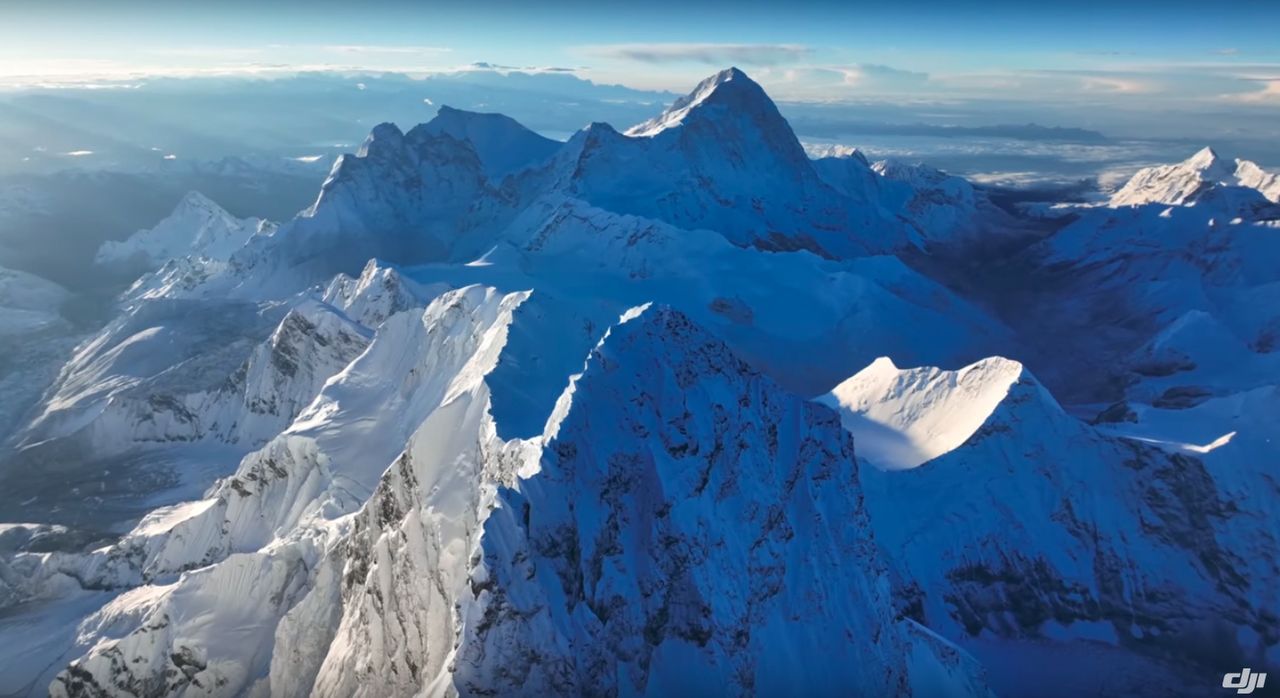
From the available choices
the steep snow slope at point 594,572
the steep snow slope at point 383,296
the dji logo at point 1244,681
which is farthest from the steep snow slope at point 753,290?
the steep snow slope at point 594,572

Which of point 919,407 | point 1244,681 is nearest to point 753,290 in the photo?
point 919,407

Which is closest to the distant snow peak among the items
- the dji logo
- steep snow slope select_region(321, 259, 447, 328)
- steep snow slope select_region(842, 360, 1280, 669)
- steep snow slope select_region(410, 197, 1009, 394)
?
steep snow slope select_region(842, 360, 1280, 669)

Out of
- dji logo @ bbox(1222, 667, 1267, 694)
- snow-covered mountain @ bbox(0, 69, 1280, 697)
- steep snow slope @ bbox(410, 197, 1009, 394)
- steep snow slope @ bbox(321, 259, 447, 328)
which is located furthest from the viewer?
steep snow slope @ bbox(410, 197, 1009, 394)

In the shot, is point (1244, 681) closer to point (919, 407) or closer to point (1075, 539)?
point (1075, 539)

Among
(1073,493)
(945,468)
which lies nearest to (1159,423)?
(1073,493)

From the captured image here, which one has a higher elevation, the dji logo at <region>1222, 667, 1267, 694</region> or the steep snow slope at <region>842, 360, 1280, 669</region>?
the steep snow slope at <region>842, 360, 1280, 669</region>

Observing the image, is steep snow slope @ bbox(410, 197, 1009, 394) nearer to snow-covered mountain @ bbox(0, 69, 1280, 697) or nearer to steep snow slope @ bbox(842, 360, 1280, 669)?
snow-covered mountain @ bbox(0, 69, 1280, 697)
